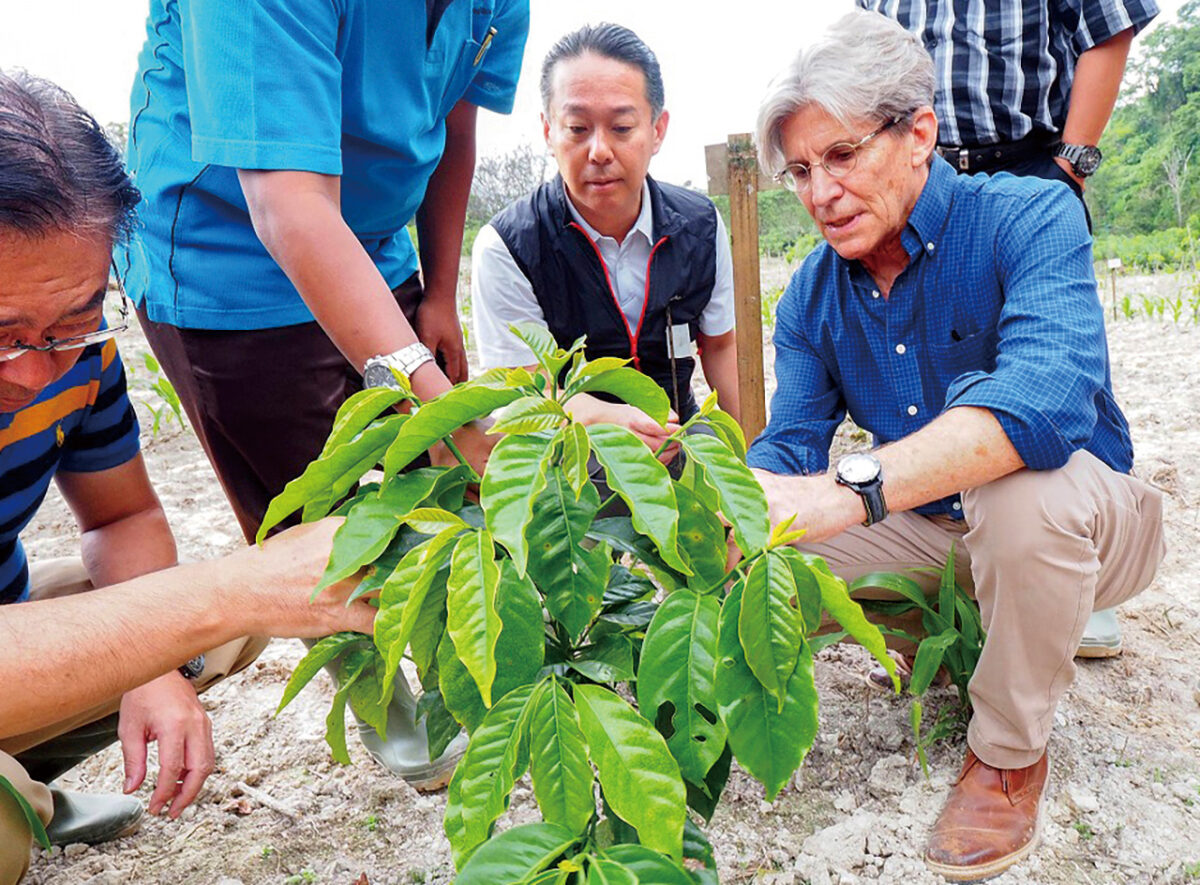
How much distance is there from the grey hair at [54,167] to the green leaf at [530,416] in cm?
66

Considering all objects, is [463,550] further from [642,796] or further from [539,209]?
[539,209]

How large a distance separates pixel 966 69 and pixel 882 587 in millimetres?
1295

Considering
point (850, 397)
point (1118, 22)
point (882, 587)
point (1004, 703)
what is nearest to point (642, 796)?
point (1004, 703)

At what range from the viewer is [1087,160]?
Result: 2.17m

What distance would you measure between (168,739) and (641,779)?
915 mm

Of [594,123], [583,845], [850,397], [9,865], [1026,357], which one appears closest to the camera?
[583,845]

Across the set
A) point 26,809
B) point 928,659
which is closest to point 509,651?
point 26,809

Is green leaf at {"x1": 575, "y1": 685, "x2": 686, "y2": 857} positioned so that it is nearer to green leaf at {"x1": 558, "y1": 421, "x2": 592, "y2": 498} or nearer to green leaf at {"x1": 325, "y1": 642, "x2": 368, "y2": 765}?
green leaf at {"x1": 558, "y1": 421, "x2": 592, "y2": 498}

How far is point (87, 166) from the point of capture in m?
1.11

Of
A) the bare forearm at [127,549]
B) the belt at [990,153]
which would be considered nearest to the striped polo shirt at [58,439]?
the bare forearm at [127,549]

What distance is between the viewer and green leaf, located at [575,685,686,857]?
28.6 inches

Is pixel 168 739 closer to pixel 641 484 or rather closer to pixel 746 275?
pixel 641 484

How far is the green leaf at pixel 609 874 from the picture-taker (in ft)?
2.38

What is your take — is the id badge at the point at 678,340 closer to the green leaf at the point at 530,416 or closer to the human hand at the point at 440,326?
the human hand at the point at 440,326
